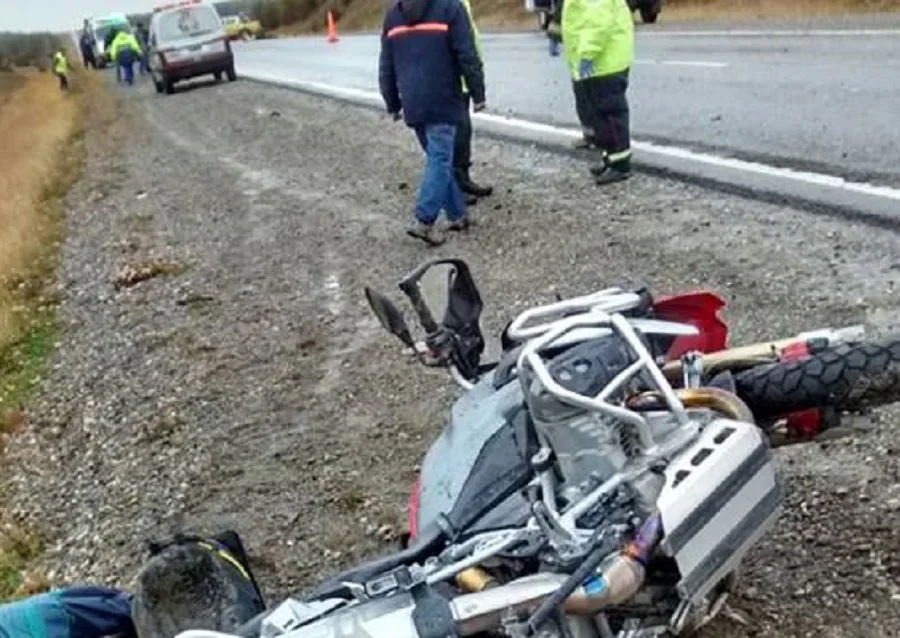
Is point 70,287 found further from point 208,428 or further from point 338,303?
point 208,428

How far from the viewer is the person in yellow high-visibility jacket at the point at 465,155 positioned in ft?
31.3

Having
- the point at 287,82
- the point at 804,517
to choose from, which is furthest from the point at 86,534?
the point at 287,82

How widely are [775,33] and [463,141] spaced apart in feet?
38.1

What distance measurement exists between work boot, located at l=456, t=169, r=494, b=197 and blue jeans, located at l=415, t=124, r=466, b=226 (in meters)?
0.64

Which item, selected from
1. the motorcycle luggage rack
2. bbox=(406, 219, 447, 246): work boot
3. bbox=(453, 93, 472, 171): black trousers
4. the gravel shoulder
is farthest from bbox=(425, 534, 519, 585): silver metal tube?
bbox=(453, 93, 472, 171): black trousers

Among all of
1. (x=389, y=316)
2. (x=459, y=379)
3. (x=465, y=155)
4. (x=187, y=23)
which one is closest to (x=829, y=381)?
Answer: (x=459, y=379)

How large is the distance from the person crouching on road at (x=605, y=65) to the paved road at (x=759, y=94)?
34.9 inches

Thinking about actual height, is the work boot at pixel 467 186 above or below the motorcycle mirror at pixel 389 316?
below

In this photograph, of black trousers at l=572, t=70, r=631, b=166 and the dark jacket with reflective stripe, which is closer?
the dark jacket with reflective stripe

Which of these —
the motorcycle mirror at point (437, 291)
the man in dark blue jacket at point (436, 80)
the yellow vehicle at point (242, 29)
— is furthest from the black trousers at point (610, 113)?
the yellow vehicle at point (242, 29)

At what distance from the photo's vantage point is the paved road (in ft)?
31.4

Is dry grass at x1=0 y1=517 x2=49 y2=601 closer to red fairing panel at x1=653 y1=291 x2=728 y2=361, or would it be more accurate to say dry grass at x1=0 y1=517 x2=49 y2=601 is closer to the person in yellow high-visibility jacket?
red fairing panel at x1=653 y1=291 x2=728 y2=361

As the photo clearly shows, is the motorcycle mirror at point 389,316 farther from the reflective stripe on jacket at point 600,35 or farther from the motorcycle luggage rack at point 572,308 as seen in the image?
the reflective stripe on jacket at point 600,35

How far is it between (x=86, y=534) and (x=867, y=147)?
5.82 meters
